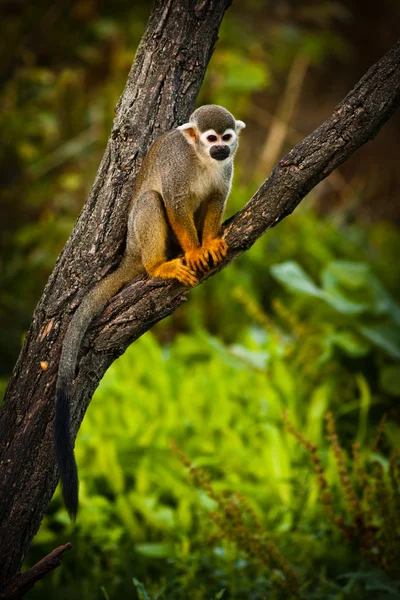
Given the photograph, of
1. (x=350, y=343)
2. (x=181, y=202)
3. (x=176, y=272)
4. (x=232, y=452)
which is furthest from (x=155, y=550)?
(x=350, y=343)

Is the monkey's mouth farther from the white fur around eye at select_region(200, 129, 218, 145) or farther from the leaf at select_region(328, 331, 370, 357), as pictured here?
the leaf at select_region(328, 331, 370, 357)

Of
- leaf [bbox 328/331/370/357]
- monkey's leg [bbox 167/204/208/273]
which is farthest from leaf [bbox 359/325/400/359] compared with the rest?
monkey's leg [bbox 167/204/208/273]

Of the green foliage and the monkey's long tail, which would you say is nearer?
the monkey's long tail

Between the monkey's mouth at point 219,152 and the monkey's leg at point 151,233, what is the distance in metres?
0.28

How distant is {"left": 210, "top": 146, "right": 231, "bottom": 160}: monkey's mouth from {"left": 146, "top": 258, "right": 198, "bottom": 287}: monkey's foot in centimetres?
48

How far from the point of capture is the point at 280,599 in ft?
9.28

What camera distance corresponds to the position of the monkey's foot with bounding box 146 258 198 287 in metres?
2.39

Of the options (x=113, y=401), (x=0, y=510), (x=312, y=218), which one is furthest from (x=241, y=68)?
(x=0, y=510)

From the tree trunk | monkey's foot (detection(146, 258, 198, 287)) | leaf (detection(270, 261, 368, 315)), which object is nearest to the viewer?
the tree trunk

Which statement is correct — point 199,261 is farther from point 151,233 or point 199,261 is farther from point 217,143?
point 217,143

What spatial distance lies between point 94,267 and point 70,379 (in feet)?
1.52

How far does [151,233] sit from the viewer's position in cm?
263

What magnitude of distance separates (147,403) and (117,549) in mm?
1104

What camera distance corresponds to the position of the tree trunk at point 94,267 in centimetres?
220
